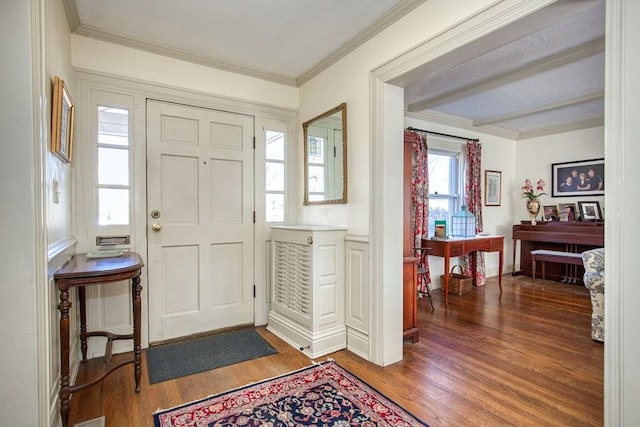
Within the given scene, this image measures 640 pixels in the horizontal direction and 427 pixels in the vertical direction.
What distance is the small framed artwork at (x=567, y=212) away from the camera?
5.13m

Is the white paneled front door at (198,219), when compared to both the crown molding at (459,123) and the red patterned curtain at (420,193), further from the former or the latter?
the crown molding at (459,123)

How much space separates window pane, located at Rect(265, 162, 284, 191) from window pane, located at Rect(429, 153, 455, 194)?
2.50 metres

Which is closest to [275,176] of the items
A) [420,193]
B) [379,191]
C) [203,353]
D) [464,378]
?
[379,191]

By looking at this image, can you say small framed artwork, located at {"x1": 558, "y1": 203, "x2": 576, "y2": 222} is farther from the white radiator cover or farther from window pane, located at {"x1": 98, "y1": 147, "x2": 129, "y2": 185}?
window pane, located at {"x1": 98, "y1": 147, "x2": 129, "y2": 185}

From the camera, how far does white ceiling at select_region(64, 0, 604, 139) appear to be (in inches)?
85.1

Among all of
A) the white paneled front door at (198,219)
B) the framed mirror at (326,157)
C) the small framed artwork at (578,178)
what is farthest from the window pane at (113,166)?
the small framed artwork at (578,178)

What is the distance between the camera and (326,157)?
307 centimetres

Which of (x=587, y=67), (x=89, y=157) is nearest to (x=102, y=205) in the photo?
(x=89, y=157)

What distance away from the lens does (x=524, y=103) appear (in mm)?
4191

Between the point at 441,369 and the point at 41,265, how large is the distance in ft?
8.01

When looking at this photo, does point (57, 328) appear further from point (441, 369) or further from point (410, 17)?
point (410, 17)

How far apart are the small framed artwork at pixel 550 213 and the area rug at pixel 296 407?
15.9 ft

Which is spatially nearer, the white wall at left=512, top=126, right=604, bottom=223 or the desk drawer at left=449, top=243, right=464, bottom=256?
the desk drawer at left=449, top=243, right=464, bottom=256

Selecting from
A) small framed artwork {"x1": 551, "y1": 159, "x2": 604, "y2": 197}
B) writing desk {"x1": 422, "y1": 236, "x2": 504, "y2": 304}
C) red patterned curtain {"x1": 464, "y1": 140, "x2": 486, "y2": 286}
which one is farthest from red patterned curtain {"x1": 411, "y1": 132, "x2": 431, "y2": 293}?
small framed artwork {"x1": 551, "y1": 159, "x2": 604, "y2": 197}
